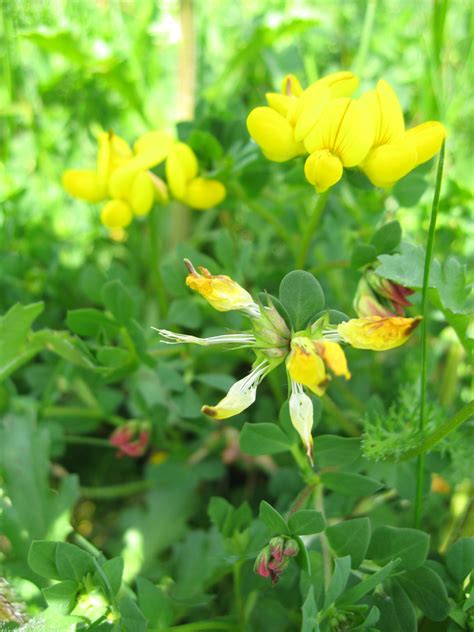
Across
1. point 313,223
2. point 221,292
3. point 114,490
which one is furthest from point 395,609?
point 114,490

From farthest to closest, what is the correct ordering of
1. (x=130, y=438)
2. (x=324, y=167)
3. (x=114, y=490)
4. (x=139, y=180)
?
(x=114, y=490), (x=130, y=438), (x=139, y=180), (x=324, y=167)

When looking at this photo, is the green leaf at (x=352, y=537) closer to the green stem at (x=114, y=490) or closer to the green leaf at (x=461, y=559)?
the green leaf at (x=461, y=559)

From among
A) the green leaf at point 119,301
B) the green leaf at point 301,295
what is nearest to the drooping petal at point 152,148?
the green leaf at point 119,301

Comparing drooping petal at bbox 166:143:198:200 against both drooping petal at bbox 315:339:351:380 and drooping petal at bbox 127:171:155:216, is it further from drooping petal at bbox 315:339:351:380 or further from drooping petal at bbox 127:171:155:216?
drooping petal at bbox 315:339:351:380

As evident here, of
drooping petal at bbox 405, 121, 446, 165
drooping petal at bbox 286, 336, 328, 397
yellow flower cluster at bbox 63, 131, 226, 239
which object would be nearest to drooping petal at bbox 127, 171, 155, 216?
yellow flower cluster at bbox 63, 131, 226, 239

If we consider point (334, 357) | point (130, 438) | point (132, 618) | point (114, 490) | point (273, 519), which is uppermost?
point (334, 357)

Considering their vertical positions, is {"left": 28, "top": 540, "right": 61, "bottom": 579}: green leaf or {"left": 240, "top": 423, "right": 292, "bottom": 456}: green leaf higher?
{"left": 240, "top": 423, "right": 292, "bottom": 456}: green leaf

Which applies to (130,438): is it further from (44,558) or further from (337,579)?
(337,579)
